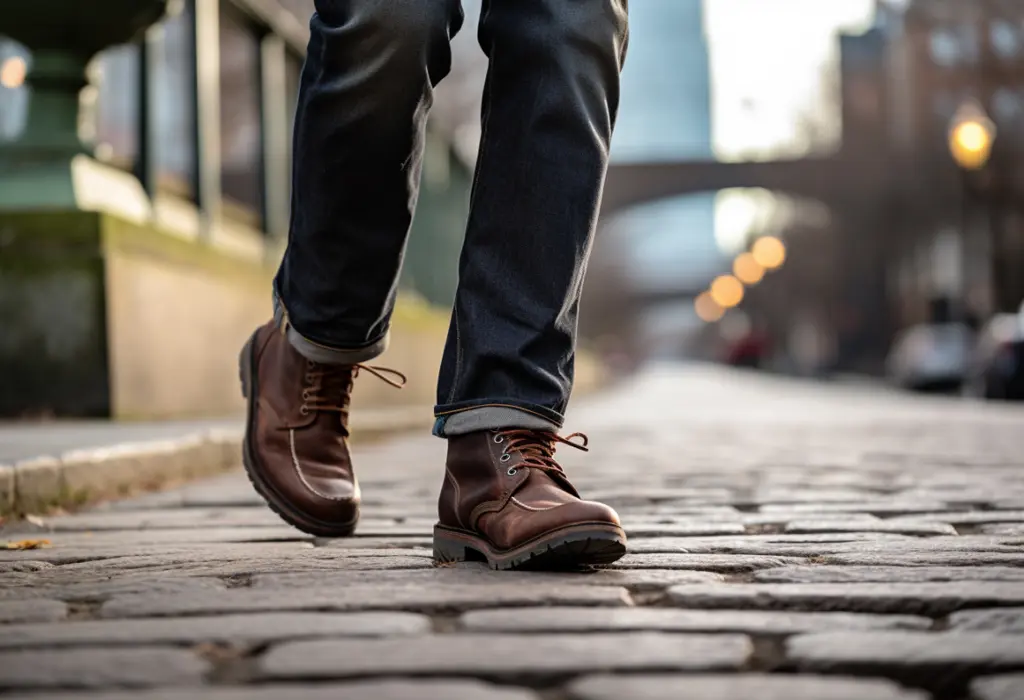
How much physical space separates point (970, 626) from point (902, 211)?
147 feet

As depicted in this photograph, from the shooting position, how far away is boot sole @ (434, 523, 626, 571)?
6.92 feet

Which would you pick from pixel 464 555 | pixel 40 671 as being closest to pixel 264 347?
pixel 464 555

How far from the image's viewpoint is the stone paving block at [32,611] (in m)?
1.81

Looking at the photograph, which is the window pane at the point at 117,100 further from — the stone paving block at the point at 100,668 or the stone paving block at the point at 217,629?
the stone paving block at the point at 100,668

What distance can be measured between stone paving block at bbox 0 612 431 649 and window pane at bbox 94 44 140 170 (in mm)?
4658

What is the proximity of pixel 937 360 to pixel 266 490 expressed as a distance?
22110 mm

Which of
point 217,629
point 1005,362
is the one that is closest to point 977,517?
point 217,629

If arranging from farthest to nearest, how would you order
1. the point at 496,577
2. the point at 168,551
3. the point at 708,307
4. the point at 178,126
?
the point at 708,307, the point at 178,126, the point at 168,551, the point at 496,577

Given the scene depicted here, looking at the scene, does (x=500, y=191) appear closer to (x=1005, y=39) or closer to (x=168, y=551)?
(x=168, y=551)

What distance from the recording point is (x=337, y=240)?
253 centimetres

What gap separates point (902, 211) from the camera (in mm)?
44438

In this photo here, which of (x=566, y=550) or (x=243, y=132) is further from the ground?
(x=243, y=132)

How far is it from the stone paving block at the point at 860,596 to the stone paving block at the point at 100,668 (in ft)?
2.34

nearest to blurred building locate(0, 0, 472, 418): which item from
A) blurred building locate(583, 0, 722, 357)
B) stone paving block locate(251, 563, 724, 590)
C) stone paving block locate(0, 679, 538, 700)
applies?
stone paving block locate(251, 563, 724, 590)
